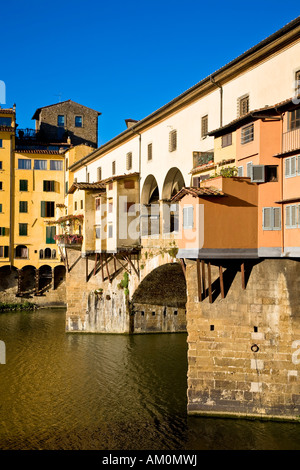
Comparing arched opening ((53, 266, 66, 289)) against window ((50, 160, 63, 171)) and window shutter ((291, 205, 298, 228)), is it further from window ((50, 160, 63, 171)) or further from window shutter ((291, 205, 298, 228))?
window shutter ((291, 205, 298, 228))

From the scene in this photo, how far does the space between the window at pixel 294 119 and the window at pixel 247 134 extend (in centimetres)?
151

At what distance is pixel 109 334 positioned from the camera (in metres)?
39.5

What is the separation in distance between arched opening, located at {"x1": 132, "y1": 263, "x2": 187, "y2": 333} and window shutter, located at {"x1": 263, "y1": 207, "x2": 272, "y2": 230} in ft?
60.1

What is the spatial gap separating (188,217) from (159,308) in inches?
805

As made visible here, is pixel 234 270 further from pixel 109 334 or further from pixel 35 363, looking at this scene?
pixel 109 334

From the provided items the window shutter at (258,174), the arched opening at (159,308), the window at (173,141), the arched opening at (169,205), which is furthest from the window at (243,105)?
the arched opening at (159,308)

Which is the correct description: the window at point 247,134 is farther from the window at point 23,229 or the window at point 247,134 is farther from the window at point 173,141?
the window at point 23,229

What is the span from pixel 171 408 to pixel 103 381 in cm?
602

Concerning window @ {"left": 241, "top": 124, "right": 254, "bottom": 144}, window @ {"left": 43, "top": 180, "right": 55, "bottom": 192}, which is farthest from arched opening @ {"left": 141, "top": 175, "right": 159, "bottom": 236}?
window @ {"left": 43, "top": 180, "right": 55, "bottom": 192}

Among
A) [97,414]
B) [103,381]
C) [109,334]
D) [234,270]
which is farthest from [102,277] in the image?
[234,270]

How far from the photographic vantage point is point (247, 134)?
64.8 feet

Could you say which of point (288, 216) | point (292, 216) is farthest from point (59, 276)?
point (292, 216)

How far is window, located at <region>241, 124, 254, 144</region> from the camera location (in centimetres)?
1947

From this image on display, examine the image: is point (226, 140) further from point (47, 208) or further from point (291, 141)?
point (47, 208)
